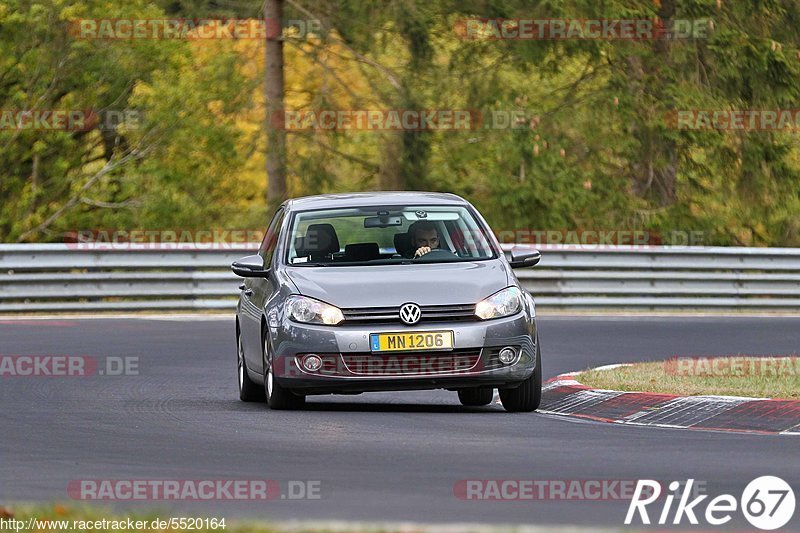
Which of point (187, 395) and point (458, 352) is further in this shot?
point (187, 395)

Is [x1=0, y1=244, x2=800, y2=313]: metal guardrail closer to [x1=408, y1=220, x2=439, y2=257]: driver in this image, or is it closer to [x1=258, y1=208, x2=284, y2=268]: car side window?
[x1=258, y1=208, x2=284, y2=268]: car side window

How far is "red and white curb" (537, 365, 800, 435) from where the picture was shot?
1200 cm

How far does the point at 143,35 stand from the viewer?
3722 cm

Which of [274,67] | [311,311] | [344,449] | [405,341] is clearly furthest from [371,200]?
[274,67]

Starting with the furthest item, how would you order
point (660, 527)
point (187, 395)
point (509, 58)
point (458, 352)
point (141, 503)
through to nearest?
point (509, 58), point (187, 395), point (458, 352), point (141, 503), point (660, 527)

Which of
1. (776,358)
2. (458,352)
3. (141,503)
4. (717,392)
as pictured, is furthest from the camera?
(776,358)

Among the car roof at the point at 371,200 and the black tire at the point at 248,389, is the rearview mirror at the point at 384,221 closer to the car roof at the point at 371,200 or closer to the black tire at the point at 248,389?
the car roof at the point at 371,200

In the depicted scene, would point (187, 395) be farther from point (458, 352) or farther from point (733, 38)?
point (733, 38)

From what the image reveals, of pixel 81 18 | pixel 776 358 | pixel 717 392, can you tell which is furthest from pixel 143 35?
pixel 717 392

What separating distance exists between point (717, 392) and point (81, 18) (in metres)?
24.6

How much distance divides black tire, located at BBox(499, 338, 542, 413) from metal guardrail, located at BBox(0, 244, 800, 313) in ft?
38.6

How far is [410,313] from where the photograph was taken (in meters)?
12.3

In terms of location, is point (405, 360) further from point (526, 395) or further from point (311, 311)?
point (526, 395)

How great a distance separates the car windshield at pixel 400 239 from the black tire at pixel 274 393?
31.2 inches
